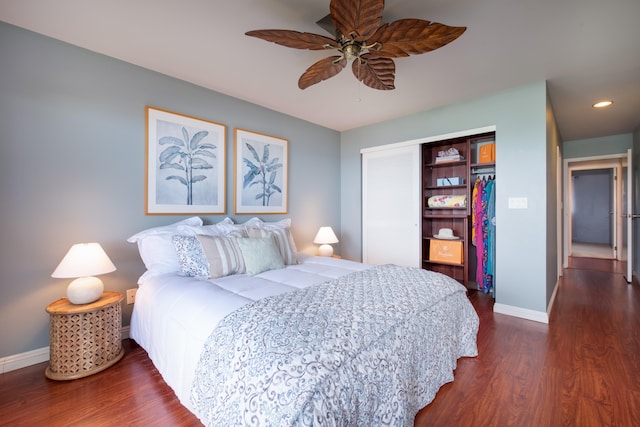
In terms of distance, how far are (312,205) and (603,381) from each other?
3.18m

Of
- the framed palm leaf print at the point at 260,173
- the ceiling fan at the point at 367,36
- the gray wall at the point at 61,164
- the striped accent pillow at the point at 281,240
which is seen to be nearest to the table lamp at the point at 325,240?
the framed palm leaf print at the point at 260,173

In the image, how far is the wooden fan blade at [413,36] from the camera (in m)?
1.44

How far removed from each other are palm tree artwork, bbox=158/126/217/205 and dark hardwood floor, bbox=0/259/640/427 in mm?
1483

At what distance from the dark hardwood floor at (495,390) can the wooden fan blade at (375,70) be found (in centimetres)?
215

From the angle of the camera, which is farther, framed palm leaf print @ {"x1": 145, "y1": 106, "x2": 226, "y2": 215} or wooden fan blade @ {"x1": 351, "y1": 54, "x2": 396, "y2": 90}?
framed palm leaf print @ {"x1": 145, "y1": 106, "x2": 226, "y2": 215}

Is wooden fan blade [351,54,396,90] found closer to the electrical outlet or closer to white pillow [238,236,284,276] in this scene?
white pillow [238,236,284,276]

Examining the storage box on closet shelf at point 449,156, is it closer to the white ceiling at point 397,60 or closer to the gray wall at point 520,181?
the gray wall at point 520,181

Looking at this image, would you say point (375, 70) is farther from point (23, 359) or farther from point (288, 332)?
point (23, 359)

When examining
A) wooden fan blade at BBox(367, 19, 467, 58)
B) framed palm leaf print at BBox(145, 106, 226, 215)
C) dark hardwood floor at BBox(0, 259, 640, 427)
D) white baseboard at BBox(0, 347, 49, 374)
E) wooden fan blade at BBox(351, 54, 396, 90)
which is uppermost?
wooden fan blade at BBox(351, 54, 396, 90)

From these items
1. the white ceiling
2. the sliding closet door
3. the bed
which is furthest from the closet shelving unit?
the bed

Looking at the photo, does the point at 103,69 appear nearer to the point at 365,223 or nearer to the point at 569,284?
the point at 365,223

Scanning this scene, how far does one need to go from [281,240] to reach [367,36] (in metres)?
1.83

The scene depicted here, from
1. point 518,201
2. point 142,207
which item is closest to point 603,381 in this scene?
point 518,201

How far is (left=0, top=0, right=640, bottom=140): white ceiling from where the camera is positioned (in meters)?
1.73
